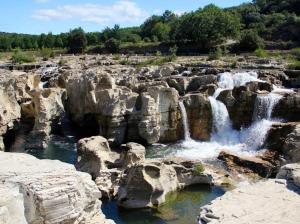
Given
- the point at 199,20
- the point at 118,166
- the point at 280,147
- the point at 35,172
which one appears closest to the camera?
the point at 35,172

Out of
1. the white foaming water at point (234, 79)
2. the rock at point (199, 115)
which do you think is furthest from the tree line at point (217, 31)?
the rock at point (199, 115)

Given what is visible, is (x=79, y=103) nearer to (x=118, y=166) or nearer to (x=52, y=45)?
(x=118, y=166)

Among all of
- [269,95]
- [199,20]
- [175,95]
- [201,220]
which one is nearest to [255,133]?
[269,95]

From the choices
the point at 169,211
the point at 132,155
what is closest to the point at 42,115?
the point at 132,155

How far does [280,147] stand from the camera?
92.7 feet

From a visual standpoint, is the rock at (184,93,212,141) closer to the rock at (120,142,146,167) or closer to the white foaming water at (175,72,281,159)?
the white foaming water at (175,72,281,159)

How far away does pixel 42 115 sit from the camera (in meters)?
31.9

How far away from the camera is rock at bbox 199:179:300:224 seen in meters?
14.4

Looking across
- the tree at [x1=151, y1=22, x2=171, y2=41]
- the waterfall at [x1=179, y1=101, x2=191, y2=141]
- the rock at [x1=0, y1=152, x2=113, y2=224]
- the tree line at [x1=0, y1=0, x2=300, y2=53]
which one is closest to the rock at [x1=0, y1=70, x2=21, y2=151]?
the waterfall at [x1=179, y1=101, x2=191, y2=141]

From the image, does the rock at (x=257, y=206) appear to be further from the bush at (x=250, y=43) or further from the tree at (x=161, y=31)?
the tree at (x=161, y=31)

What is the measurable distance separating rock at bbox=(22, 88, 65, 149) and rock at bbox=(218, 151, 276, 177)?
12021 mm

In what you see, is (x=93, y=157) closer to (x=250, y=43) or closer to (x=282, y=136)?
(x=282, y=136)

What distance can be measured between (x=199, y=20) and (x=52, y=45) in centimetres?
3783

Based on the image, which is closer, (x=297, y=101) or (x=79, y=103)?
(x=297, y=101)
